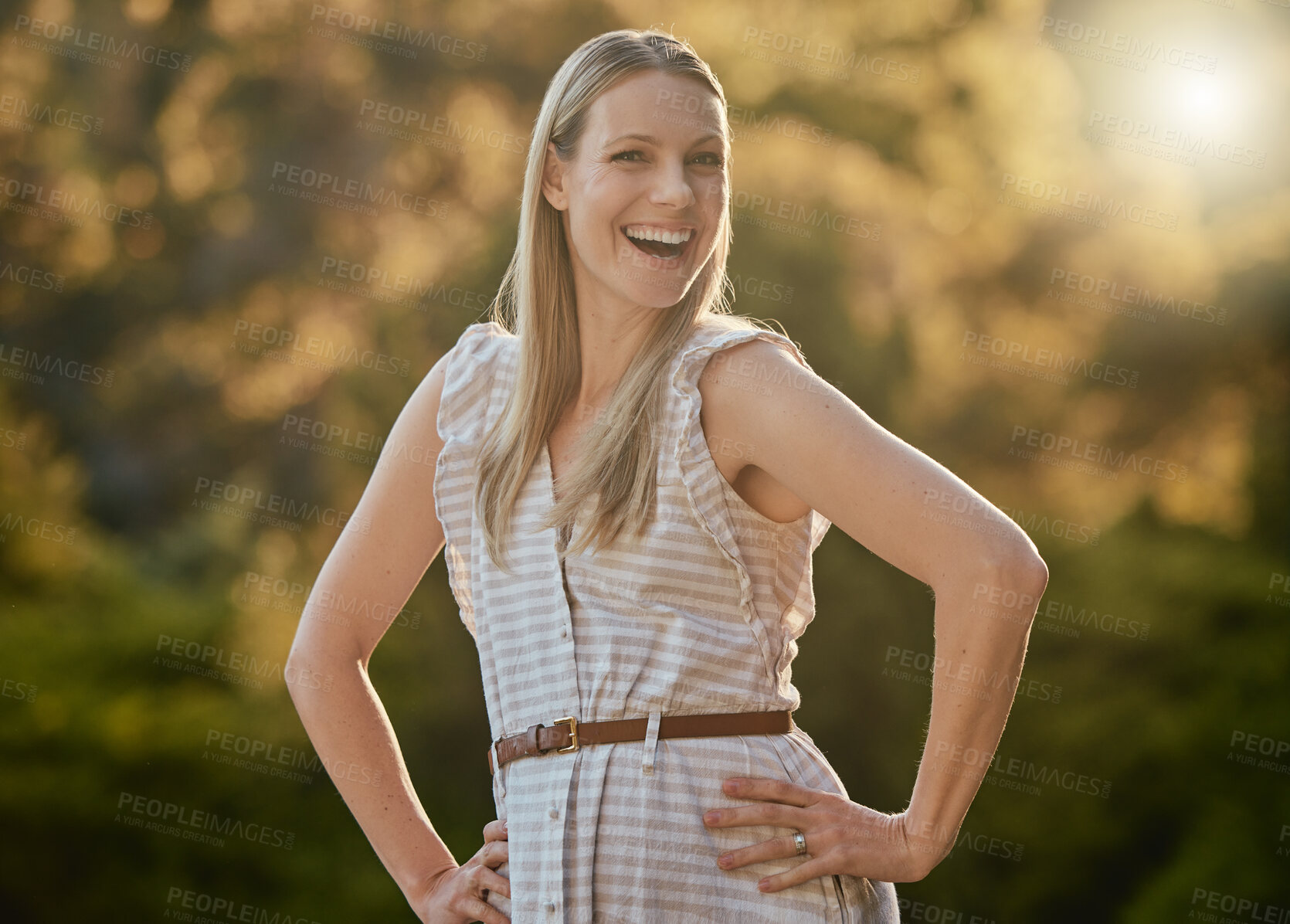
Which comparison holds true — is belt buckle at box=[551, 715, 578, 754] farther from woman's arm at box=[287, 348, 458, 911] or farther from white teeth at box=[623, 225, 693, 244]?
white teeth at box=[623, 225, 693, 244]

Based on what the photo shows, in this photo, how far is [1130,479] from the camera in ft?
15.4

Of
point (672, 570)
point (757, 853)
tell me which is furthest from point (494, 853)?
point (672, 570)

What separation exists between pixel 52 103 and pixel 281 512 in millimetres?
3374

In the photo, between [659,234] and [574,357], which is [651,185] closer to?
[659,234]

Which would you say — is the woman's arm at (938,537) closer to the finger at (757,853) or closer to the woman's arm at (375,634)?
the finger at (757,853)

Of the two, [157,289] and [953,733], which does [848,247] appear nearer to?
[953,733]

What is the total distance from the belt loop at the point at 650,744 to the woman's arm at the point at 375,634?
50 centimetres

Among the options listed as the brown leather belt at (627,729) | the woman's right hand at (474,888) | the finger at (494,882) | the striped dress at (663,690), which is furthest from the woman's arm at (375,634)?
the brown leather belt at (627,729)

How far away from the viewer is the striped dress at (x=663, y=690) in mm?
1472

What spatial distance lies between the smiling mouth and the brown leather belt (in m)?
0.60

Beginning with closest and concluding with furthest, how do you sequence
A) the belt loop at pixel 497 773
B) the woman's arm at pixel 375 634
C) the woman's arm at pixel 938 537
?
the woman's arm at pixel 938 537 < the belt loop at pixel 497 773 < the woman's arm at pixel 375 634

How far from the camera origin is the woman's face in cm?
166

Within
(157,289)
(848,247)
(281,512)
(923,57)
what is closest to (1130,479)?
(848,247)

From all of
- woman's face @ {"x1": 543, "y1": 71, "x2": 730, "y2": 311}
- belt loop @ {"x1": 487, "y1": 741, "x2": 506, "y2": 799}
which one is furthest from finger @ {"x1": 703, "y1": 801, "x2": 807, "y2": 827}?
woman's face @ {"x1": 543, "y1": 71, "x2": 730, "y2": 311}
